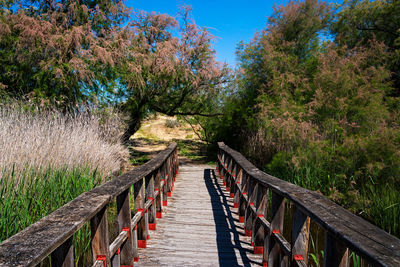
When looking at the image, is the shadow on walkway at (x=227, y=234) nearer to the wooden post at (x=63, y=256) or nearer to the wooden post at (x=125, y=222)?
the wooden post at (x=125, y=222)

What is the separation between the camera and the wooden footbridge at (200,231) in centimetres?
127

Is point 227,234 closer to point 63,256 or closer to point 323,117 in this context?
point 63,256

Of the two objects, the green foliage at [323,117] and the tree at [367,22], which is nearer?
the green foliage at [323,117]

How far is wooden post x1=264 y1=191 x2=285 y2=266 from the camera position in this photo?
101 inches

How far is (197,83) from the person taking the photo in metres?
11.6

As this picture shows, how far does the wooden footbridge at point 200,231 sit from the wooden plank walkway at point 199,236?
11mm

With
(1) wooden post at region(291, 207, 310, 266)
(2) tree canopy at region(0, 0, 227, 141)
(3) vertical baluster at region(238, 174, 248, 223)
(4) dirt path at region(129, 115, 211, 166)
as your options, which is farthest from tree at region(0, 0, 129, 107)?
(4) dirt path at region(129, 115, 211, 166)

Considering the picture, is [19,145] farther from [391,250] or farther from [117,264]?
[391,250]

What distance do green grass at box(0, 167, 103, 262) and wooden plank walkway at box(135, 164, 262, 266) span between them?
101 centimetres

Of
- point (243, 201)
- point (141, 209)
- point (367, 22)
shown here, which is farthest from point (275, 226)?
point (367, 22)

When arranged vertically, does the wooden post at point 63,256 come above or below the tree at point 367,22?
below

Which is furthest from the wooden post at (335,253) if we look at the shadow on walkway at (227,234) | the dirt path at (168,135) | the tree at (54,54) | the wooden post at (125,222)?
the dirt path at (168,135)

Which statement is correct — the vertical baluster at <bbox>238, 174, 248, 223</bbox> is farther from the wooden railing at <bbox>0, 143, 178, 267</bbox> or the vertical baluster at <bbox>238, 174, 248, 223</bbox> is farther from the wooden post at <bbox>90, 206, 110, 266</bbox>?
the wooden post at <bbox>90, 206, 110, 266</bbox>

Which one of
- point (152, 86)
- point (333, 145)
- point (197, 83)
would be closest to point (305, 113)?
point (333, 145)
